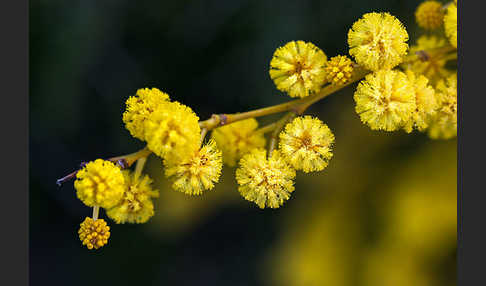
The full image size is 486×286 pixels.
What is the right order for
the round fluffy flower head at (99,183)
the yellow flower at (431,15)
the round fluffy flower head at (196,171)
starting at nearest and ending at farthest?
1. the round fluffy flower head at (99,183)
2. the round fluffy flower head at (196,171)
3. the yellow flower at (431,15)

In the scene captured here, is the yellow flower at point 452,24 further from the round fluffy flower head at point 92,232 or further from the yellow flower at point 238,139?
the round fluffy flower head at point 92,232

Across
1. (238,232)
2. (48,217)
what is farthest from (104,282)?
(238,232)

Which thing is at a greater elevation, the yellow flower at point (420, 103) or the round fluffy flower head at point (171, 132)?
the yellow flower at point (420, 103)

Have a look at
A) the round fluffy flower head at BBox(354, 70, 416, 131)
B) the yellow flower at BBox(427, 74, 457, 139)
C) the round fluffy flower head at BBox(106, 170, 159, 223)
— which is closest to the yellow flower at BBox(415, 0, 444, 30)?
the yellow flower at BBox(427, 74, 457, 139)

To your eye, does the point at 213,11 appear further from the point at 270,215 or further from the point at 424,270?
the point at 424,270

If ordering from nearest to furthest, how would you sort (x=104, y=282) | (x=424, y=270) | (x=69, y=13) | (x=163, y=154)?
1. (x=163, y=154)
2. (x=424, y=270)
3. (x=69, y=13)
4. (x=104, y=282)

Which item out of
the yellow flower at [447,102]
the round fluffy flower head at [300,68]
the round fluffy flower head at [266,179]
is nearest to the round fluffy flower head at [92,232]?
the round fluffy flower head at [266,179]

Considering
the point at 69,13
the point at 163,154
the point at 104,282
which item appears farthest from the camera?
the point at 104,282

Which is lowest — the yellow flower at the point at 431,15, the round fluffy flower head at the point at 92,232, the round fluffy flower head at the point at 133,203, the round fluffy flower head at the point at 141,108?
the round fluffy flower head at the point at 92,232

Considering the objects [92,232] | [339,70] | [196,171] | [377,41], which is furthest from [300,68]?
[92,232]
